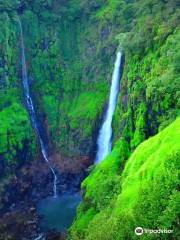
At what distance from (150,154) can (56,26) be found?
1488 inches

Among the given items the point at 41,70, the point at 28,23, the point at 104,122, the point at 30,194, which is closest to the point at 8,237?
the point at 30,194

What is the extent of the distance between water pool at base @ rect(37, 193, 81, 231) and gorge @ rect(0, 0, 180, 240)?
0.10 meters

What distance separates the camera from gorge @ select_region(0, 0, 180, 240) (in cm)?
3300

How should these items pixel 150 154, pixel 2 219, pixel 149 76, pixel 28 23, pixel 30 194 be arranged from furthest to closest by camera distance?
1. pixel 28 23
2. pixel 30 194
3. pixel 2 219
4. pixel 149 76
5. pixel 150 154

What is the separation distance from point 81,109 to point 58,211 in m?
13.8

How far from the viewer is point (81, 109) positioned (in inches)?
2224

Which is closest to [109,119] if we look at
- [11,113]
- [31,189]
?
[31,189]

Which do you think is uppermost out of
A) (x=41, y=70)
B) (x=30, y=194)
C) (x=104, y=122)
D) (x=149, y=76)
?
(x=149, y=76)

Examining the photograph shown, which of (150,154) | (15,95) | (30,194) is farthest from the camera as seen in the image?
(15,95)

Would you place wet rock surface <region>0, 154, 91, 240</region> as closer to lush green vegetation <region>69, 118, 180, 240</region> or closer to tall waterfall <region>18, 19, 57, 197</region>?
tall waterfall <region>18, 19, 57, 197</region>

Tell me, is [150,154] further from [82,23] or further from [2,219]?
[82,23]

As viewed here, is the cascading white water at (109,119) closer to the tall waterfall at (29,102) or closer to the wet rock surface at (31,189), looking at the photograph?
the wet rock surface at (31,189)

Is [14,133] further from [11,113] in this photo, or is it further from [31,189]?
[31,189]

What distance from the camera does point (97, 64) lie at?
192 ft
